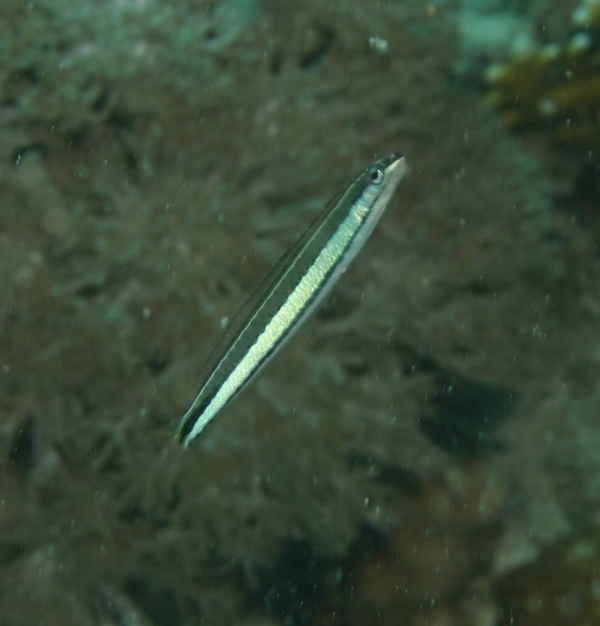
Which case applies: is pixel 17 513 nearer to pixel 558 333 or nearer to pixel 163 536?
pixel 163 536

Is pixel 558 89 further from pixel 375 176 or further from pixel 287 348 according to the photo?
pixel 375 176

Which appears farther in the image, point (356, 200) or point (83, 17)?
point (83, 17)


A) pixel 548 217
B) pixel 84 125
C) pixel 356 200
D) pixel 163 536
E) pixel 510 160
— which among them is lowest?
pixel 163 536

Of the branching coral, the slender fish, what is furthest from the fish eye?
the branching coral

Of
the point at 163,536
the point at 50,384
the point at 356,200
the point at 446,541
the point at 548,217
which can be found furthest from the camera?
the point at 548,217

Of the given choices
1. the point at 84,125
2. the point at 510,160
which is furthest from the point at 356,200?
the point at 510,160

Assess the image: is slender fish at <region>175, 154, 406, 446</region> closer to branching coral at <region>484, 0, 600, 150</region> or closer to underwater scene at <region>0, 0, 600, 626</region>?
underwater scene at <region>0, 0, 600, 626</region>
